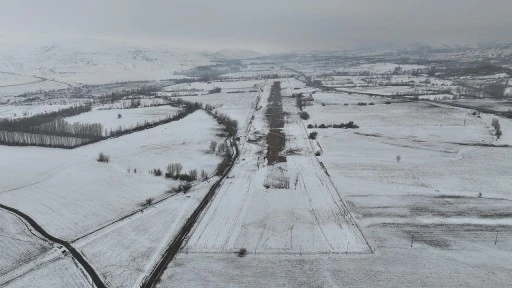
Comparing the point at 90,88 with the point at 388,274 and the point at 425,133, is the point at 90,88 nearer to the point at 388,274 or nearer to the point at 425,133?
the point at 425,133

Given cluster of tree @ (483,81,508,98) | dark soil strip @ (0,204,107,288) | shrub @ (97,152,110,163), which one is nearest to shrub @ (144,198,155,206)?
dark soil strip @ (0,204,107,288)

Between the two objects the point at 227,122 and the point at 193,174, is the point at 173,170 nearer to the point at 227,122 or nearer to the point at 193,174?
the point at 193,174

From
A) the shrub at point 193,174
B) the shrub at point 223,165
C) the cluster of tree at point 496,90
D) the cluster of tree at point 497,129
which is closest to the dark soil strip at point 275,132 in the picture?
the shrub at point 223,165

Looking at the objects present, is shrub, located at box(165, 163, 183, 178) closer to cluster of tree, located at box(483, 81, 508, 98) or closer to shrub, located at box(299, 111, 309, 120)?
shrub, located at box(299, 111, 309, 120)

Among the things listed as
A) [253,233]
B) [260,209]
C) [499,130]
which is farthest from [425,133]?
[253,233]

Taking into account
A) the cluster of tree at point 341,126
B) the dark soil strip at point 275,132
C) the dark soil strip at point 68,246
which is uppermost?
the cluster of tree at point 341,126

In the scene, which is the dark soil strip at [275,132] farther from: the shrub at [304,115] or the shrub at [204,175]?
the shrub at [204,175]

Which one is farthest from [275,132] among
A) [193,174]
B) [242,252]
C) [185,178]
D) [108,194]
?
[242,252]
